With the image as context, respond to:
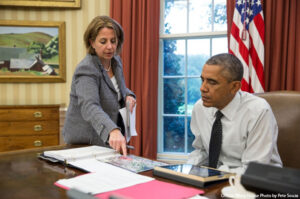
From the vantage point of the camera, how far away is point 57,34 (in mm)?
4613

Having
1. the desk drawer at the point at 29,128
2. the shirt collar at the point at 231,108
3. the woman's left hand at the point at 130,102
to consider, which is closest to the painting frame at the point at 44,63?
the desk drawer at the point at 29,128

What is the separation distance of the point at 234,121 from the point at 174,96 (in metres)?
2.67

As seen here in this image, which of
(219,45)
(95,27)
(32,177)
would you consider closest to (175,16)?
(219,45)

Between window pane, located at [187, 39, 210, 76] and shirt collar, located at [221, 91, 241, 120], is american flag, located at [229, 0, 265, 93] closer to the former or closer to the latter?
window pane, located at [187, 39, 210, 76]

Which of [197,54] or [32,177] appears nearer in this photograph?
[32,177]

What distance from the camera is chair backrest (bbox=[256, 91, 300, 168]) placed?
181cm

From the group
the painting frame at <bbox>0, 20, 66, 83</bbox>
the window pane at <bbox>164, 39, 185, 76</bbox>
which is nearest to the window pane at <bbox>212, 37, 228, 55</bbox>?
the window pane at <bbox>164, 39, 185, 76</bbox>

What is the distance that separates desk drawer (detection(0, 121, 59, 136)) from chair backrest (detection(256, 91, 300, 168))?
9.74 ft

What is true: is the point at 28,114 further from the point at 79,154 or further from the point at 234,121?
the point at 234,121

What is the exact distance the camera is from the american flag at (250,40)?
337cm

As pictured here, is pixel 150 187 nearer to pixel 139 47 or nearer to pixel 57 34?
pixel 139 47

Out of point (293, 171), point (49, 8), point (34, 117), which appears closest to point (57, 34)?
point (49, 8)

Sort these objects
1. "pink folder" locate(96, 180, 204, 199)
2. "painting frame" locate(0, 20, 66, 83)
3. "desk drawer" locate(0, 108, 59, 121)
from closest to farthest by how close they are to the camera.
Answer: "pink folder" locate(96, 180, 204, 199)
"desk drawer" locate(0, 108, 59, 121)
"painting frame" locate(0, 20, 66, 83)

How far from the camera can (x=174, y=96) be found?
4.34 m
